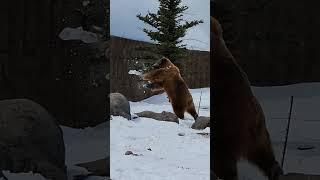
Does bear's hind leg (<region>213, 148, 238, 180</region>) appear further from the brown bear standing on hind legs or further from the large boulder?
the large boulder

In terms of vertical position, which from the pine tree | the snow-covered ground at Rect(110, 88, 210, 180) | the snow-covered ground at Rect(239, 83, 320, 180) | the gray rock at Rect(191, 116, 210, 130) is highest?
the pine tree

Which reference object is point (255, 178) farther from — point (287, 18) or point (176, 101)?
point (176, 101)

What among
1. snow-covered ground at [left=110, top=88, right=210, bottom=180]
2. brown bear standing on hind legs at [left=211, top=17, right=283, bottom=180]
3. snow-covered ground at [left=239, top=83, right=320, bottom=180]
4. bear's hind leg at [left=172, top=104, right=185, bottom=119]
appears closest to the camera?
snow-covered ground at [left=239, top=83, right=320, bottom=180]

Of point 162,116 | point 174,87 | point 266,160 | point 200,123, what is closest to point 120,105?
point 162,116

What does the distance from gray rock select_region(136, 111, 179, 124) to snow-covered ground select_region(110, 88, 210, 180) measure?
2.0 inches

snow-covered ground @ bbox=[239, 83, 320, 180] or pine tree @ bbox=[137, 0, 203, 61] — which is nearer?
snow-covered ground @ bbox=[239, 83, 320, 180]

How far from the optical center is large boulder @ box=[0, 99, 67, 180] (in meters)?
2.95

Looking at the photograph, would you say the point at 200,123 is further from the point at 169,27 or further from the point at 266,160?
the point at 266,160

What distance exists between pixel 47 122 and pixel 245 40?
4.69 feet

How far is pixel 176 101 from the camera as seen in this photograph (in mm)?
5488

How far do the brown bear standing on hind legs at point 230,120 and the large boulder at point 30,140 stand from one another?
42.3 inches

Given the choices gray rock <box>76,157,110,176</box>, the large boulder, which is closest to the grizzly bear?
gray rock <box>76,157,110,176</box>

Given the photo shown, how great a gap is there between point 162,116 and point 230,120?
105 inches

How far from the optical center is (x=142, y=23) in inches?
215
